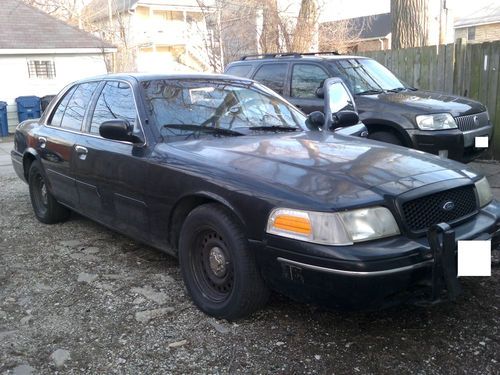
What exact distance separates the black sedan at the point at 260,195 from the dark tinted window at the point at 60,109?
15.2 inches

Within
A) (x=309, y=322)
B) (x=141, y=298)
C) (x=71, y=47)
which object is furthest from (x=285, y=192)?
(x=71, y=47)

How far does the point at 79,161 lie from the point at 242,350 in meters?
2.47

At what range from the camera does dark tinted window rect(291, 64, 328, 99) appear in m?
7.62

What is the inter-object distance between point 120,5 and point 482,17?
2304cm

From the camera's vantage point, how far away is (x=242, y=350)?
10.2 ft

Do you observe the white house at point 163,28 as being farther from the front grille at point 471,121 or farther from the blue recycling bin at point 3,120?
the front grille at point 471,121

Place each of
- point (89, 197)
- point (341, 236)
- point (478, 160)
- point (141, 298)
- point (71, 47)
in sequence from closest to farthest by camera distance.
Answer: point (341, 236), point (141, 298), point (89, 197), point (478, 160), point (71, 47)

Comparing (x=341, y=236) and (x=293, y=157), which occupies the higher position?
(x=293, y=157)

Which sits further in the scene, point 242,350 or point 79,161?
point 79,161

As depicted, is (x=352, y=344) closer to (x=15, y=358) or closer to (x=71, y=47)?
(x=15, y=358)

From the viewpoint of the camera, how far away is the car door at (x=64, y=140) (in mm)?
4930

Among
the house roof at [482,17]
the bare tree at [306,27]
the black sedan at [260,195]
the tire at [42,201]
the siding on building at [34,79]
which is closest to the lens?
the black sedan at [260,195]

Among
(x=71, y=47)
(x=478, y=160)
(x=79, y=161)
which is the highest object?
(x=71, y=47)

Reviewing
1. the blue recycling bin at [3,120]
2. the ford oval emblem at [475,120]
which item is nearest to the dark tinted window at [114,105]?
the ford oval emblem at [475,120]
